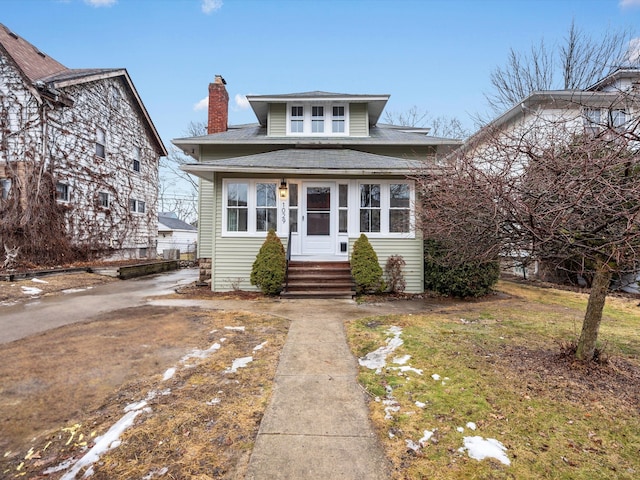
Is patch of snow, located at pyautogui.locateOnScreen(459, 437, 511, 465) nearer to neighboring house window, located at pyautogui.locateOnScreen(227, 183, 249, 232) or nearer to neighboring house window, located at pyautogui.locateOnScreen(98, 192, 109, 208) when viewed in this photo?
neighboring house window, located at pyautogui.locateOnScreen(227, 183, 249, 232)

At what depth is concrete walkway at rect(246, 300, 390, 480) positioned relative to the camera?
2.06m

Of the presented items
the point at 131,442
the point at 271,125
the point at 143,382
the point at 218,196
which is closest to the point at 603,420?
the point at 131,442

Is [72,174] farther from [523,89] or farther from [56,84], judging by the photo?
[523,89]

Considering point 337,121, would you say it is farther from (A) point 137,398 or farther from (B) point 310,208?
(A) point 137,398

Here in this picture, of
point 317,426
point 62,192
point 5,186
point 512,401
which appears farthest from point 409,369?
point 5,186

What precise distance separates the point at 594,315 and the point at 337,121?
9.78 metres

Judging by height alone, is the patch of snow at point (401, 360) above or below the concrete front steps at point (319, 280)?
below

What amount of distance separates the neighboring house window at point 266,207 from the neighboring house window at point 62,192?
9.14 m

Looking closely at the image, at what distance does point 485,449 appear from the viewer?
2.23 metres

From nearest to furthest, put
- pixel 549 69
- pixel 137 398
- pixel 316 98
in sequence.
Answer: pixel 137 398, pixel 316 98, pixel 549 69

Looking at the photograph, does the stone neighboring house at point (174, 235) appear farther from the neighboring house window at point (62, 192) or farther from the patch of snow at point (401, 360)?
the patch of snow at point (401, 360)

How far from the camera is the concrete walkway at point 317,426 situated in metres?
2.06

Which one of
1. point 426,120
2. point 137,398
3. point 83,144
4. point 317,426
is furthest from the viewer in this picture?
point 426,120

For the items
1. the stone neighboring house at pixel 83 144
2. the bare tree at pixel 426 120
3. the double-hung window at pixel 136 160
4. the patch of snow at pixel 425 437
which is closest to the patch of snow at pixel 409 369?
the patch of snow at pixel 425 437
